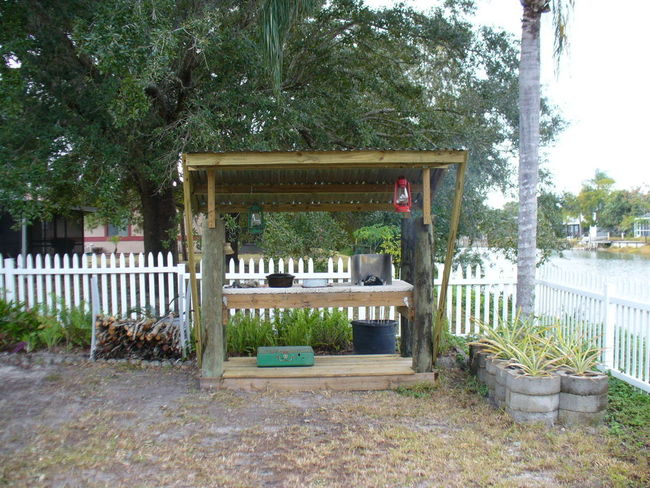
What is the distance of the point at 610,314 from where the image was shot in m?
5.29

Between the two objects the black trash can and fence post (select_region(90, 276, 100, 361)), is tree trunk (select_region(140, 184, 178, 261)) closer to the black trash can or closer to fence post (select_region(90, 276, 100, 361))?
fence post (select_region(90, 276, 100, 361))

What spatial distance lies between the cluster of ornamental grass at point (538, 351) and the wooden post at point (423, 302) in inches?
21.6

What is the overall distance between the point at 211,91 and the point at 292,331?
13.3 feet

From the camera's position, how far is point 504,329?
4.89m

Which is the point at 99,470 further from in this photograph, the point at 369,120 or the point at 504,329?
the point at 369,120

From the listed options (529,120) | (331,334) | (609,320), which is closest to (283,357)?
(331,334)

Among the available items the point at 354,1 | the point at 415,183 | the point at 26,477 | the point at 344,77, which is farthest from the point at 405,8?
the point at 26,477

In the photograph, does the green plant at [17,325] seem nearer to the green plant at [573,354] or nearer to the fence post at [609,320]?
the green plant at [573,354]

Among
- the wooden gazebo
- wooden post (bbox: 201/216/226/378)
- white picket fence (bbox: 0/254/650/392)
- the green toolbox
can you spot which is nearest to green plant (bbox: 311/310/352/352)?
white picket fence (bbox: 0/254/650/392)

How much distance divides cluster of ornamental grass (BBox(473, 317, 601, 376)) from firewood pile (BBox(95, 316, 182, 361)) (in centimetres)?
358

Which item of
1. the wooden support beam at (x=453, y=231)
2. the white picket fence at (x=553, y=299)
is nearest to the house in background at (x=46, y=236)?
the white picket fence at (x=553, y=299)

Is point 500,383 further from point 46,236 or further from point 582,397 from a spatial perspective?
point 46,236

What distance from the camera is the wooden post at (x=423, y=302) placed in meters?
5.09

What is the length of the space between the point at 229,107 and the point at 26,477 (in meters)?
5.76
